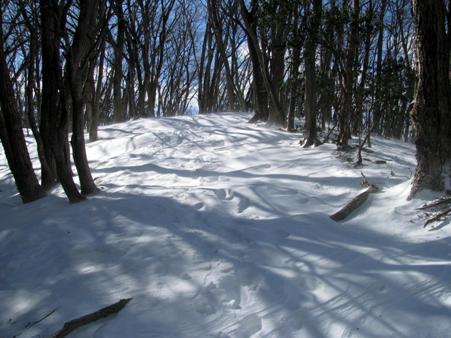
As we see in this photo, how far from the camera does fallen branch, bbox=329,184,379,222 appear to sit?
4.27 metres

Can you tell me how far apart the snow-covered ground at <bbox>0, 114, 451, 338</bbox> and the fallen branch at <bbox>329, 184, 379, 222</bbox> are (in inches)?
3.7

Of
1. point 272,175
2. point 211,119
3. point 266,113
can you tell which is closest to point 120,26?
point 211,119

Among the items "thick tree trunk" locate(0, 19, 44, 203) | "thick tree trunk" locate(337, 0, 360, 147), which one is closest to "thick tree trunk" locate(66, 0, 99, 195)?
"thick tree trunk" locate(0, 19, 44, 203)

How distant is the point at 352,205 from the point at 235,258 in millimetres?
1585

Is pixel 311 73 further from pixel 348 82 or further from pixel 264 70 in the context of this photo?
pixel 264 70

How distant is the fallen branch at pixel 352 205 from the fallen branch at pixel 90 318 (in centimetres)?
237

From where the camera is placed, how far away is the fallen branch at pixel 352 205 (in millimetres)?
4273

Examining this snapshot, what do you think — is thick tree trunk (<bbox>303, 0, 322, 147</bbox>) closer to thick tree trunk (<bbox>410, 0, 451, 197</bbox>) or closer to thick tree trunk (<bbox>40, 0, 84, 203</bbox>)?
thick tree trunk (<bbox>410, 0, 451, 197</bbox>)

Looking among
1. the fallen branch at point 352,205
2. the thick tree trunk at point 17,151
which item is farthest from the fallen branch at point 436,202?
the thick tree trunk at point 17,151

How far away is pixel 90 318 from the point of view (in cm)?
299

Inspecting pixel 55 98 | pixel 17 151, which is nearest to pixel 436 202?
pixel 55 98

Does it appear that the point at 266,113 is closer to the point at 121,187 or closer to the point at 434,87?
the point at 121,187

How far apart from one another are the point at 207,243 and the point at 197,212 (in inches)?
32.3

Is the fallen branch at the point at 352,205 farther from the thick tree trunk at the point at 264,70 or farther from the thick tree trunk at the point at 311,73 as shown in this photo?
the thick tree trunk at the point at 264,70
